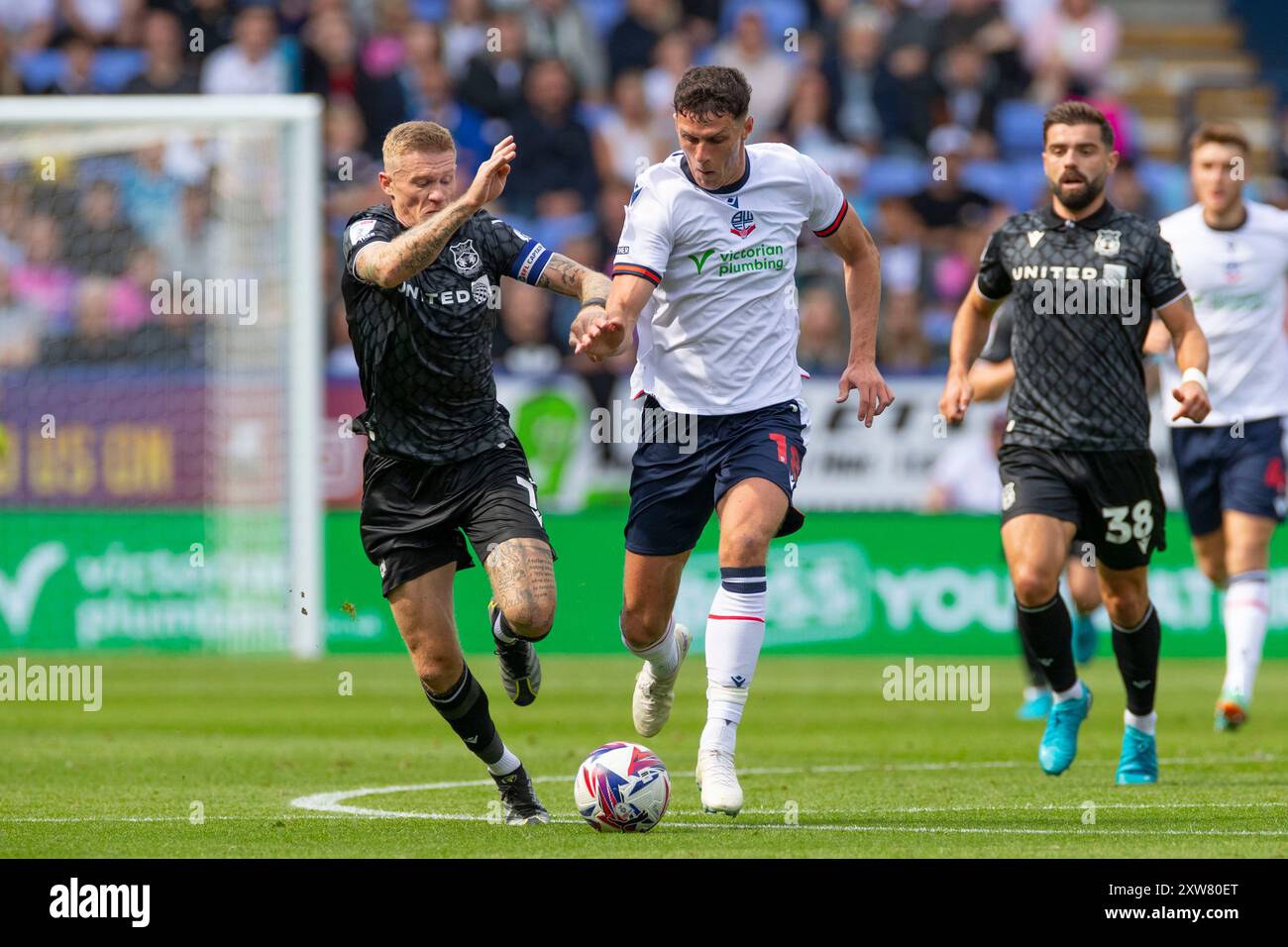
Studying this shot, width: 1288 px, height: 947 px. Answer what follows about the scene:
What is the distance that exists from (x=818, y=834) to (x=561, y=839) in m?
0.89

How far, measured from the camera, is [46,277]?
18.6 meters

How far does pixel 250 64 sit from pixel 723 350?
14.5 meters

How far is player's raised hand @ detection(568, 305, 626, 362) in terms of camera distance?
23.2 ft

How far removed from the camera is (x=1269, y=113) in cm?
2512

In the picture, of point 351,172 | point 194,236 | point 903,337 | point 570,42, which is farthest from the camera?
point 570,42

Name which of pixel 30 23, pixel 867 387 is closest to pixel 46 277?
pixel 30 23

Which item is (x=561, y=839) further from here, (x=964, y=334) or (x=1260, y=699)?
(x=1260, y=699)

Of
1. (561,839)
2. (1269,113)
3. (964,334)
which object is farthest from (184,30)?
(561,839)

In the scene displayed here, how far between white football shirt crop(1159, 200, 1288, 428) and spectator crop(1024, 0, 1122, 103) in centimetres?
1217

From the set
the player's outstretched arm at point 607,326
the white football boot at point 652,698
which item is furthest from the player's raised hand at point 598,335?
the white football boot at point 652,698

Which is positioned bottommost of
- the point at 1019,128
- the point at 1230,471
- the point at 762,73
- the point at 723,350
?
the point at 1230,471

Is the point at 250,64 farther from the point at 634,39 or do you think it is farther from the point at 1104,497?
the point at 1104,497

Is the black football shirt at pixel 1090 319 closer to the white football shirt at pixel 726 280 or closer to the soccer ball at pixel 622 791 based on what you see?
the white football shirt at pixel 726 280

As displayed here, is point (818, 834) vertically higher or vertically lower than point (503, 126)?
lower
